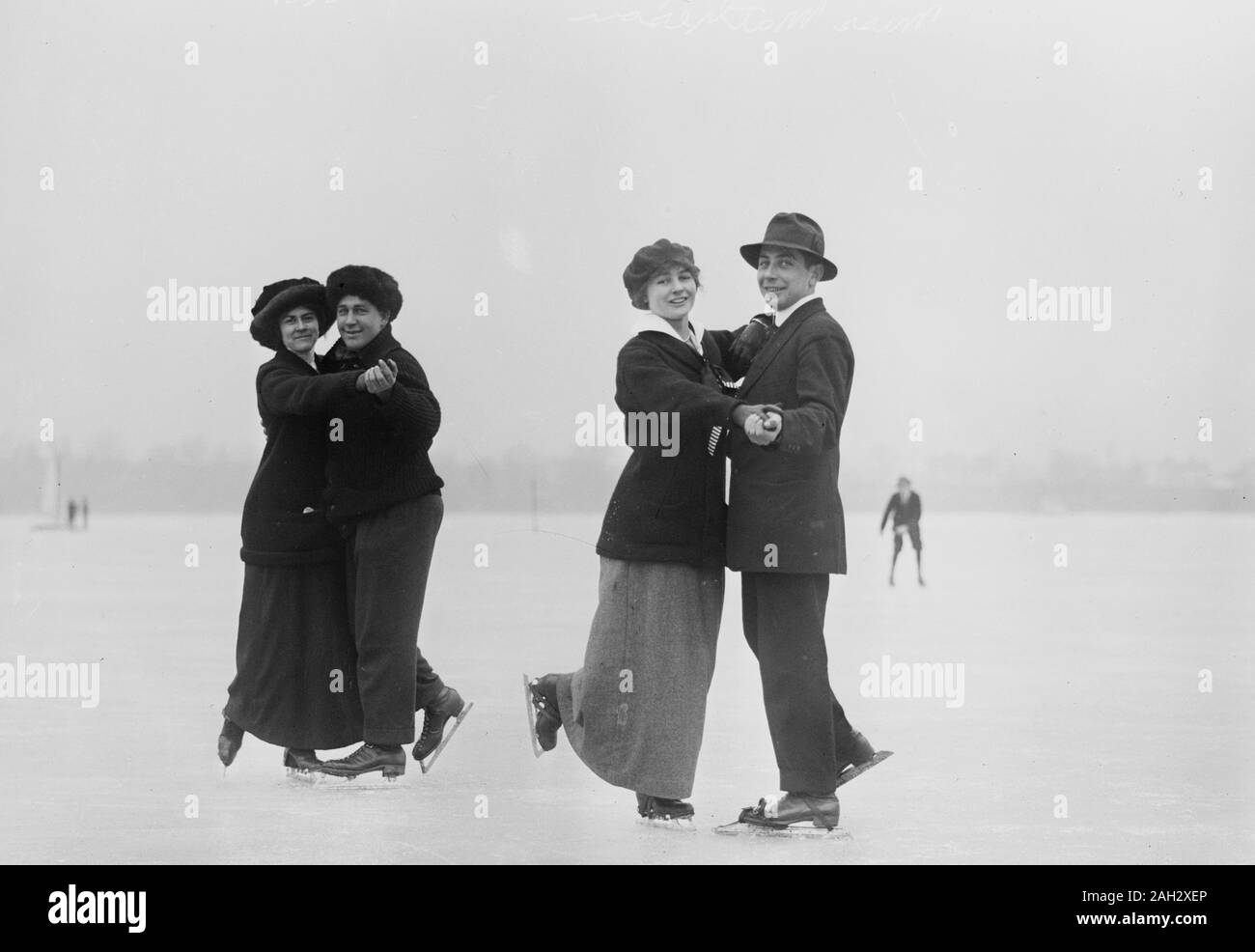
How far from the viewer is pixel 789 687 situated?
529 centimetres

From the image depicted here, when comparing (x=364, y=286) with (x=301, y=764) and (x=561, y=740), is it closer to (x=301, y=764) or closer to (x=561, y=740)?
(x=301, y=764)

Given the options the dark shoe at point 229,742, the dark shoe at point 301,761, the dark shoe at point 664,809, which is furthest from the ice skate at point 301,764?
the dark shoe at point 664,809

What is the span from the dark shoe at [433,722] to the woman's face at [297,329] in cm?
125

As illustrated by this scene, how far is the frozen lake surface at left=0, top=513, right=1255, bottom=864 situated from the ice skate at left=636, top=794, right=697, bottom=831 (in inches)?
1.9

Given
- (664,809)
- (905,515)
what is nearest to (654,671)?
(664,809)

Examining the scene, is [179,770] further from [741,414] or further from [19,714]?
[741,414]

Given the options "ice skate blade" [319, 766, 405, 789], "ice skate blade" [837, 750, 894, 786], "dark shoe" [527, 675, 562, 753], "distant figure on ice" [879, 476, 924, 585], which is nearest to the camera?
"ice skate blade" [837, 750, 894, 786]

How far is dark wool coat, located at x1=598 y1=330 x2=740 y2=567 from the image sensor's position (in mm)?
5320

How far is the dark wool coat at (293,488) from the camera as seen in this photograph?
5859 mm

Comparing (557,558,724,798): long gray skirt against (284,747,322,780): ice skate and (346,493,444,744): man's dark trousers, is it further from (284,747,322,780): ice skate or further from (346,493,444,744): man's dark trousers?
(284,747,322,780): ice skate

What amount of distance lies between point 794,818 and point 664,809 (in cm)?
40

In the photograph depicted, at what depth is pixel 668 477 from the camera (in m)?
5.34

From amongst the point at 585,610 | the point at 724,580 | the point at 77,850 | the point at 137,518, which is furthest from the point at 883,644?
the point at 77,850

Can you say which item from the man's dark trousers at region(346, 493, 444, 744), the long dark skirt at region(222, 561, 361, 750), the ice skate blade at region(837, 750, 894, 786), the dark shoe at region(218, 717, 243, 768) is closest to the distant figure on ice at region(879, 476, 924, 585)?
the ice skate blade at region(837, 750, 894, 786)
